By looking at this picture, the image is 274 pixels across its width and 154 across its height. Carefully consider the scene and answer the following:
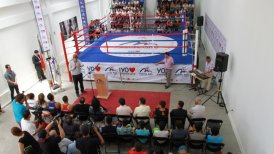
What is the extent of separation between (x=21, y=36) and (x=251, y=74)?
287 inches

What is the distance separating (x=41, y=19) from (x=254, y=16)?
687cm

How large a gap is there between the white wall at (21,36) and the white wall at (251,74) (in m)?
6.69

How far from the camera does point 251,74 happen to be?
433cm

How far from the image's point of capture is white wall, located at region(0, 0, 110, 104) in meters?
7.18

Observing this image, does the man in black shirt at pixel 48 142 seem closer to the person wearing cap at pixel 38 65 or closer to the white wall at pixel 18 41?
the white wall at pixel 18 41

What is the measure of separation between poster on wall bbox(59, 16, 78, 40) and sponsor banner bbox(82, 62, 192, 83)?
139 inches

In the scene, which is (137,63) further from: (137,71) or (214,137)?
(214,137)

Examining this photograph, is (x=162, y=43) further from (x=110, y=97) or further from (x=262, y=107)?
(x=262, y=107)

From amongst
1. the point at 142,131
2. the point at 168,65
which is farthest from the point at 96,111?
the point at 168,65

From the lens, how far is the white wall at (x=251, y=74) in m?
3.57

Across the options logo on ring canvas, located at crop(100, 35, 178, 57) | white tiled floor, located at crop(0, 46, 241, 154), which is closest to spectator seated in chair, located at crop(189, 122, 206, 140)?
white tiled floor, located at crop(0, 46, 241, 154)

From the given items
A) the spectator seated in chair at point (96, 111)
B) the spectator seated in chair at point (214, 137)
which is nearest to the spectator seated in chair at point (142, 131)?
the spectator seated in chair at point (96, 111)

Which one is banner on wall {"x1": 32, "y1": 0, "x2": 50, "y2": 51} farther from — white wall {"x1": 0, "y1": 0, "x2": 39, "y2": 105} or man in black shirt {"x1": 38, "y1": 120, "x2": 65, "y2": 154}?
man in black shirt {"x1": 38, "y1": 120, "x2": 65, "y2": 154}

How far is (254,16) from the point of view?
14.2 feet
